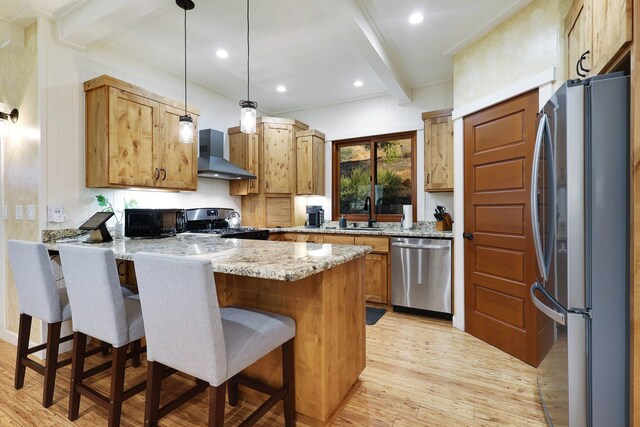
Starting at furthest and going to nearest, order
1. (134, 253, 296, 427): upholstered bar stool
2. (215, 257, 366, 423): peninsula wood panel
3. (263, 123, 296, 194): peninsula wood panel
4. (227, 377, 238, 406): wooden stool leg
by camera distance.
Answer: (263, 123, 296, 194): peninsula wood panel < (227, 377, 238, 406): wooden stool leg < (215, 257, 366, 423): peninsula wood panel < (134, 253, 296, 427): upholstered bar stool

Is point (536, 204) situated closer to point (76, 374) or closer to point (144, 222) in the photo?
point (76, 374)

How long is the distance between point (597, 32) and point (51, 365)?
11.2 feet

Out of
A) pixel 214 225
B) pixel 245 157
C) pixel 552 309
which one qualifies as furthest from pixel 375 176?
pixel 552 309

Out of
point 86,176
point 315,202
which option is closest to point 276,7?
point 86,176

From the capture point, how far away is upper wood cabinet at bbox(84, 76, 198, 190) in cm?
258

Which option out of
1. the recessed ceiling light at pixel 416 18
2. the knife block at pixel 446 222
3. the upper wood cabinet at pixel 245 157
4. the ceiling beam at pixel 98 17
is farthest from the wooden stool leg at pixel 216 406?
the upper wood cabinet at pixel 245 157

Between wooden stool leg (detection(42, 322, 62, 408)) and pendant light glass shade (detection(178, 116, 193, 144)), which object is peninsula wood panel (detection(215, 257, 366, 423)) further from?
pendant light glass shade (detection(178, 116, 193, 144))

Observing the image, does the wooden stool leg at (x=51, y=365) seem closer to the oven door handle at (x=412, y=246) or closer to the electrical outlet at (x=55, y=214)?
the electrical outlet at (x=55, y=214)

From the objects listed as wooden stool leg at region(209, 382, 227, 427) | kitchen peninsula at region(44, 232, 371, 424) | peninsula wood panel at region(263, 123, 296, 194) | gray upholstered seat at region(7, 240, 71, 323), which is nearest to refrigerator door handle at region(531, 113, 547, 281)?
kitchen peninsula at region(44, 232, 371, 424)

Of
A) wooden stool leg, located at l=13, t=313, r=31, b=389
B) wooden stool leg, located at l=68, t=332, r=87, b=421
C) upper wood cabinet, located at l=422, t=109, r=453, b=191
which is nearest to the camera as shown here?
wooden stool leg, located at l=68, t=332, r=87, b=421

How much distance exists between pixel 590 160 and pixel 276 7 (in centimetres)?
234

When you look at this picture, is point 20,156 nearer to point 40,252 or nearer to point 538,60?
point 40,252

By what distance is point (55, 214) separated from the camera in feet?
7.98

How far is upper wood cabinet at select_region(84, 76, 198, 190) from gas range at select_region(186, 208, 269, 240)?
0.59 meters
